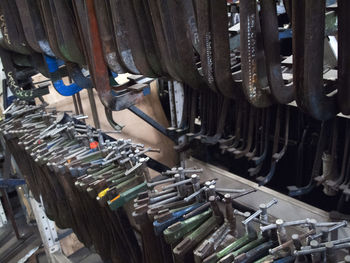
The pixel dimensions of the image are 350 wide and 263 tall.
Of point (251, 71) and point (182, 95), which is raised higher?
point (251, 71)

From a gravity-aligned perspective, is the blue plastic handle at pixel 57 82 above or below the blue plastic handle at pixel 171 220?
above

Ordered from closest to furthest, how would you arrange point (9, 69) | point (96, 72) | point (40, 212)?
point (96, 72) → point (9, 69) → point (40, 212)

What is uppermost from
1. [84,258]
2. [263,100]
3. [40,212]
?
[263,100]

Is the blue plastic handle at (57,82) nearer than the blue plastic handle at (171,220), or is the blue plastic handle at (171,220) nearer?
the blue plastic handle at (171,220)

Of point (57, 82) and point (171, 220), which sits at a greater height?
point (57, 82)

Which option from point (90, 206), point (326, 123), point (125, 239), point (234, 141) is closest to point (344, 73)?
point (125, 239)

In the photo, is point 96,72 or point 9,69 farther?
point 9,69

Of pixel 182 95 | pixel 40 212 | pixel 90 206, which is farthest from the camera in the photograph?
pixel 182 95

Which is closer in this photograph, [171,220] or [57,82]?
[171,220]

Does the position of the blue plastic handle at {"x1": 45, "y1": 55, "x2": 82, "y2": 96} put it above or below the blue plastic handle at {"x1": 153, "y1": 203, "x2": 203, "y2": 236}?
above

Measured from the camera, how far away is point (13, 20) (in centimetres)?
149

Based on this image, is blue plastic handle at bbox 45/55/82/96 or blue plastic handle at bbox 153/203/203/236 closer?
blue plastic handle at bbox 153/203/203/236

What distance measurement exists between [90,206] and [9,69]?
3.13ft

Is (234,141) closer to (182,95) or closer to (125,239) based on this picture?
(182,95)
